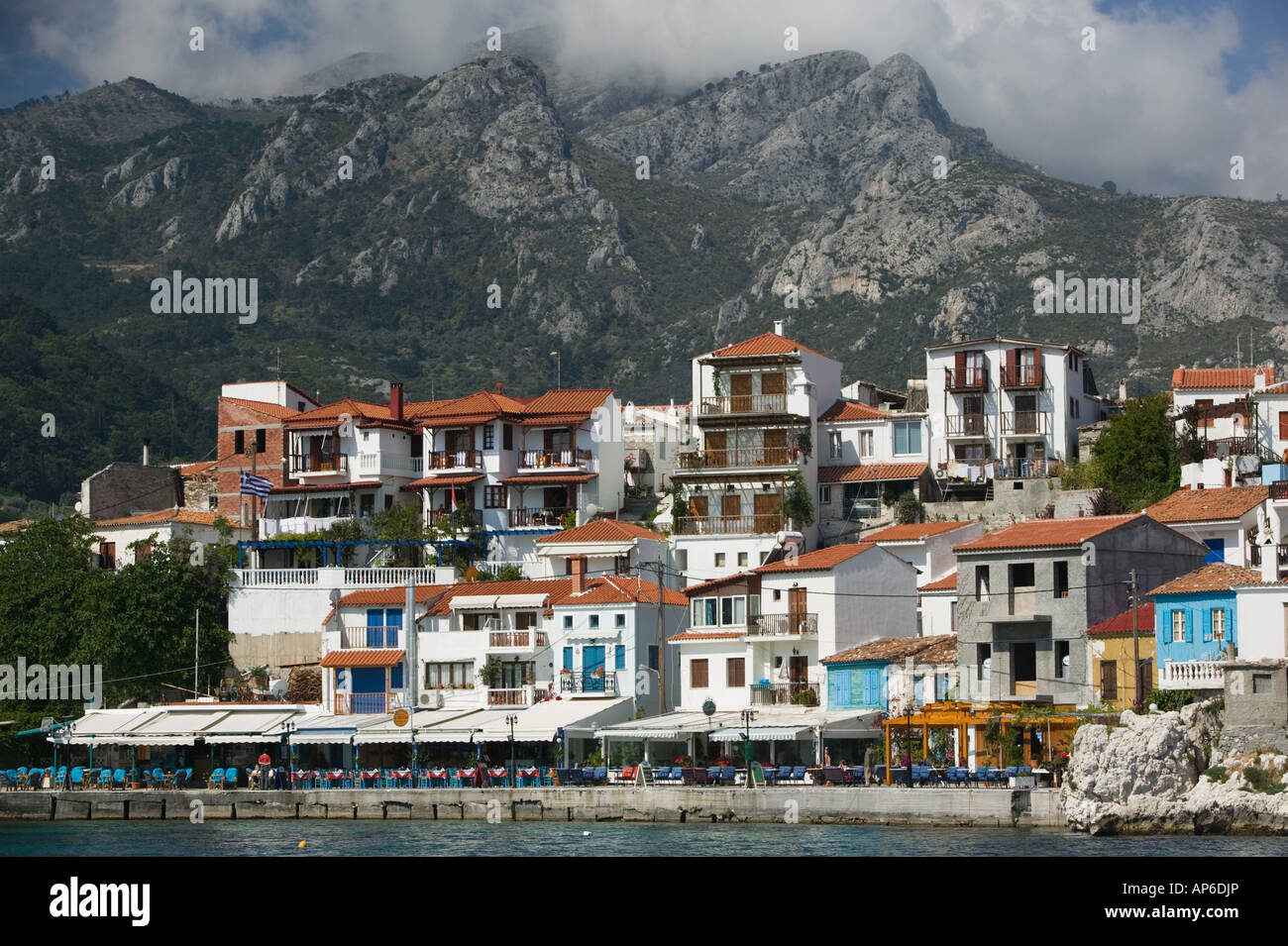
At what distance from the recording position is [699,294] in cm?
19250

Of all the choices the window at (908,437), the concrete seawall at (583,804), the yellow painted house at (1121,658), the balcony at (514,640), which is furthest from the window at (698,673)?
the window at (908,437)

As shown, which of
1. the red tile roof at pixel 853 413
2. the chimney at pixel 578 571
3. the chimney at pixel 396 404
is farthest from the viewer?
the chimney at pixel 396 404

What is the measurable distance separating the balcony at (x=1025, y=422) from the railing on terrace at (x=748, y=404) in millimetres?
9867

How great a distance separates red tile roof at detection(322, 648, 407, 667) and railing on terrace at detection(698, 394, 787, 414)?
60.6ft

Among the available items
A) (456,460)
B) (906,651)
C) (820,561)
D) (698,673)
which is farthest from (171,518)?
(906,651)

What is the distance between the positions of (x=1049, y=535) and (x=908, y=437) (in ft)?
80.4

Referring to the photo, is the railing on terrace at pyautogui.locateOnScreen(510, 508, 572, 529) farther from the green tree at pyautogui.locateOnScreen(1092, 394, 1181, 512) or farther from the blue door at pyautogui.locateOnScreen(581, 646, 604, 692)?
the green tree at pyautogui.locateOnScreen(1092, 394, 1181, 512)

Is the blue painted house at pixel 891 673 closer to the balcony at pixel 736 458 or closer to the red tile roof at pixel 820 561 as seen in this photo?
the red tile roof at pixel 820 561

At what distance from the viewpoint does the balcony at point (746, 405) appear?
273 feet

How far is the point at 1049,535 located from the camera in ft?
196

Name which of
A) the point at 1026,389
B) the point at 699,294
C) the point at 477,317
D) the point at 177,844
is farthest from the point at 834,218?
the point at 177,844

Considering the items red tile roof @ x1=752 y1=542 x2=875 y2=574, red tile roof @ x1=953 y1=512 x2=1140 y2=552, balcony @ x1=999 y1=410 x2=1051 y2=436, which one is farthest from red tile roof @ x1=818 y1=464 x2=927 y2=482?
red tile roof @ x1=953 y1=512 x2=1140 y2=552
